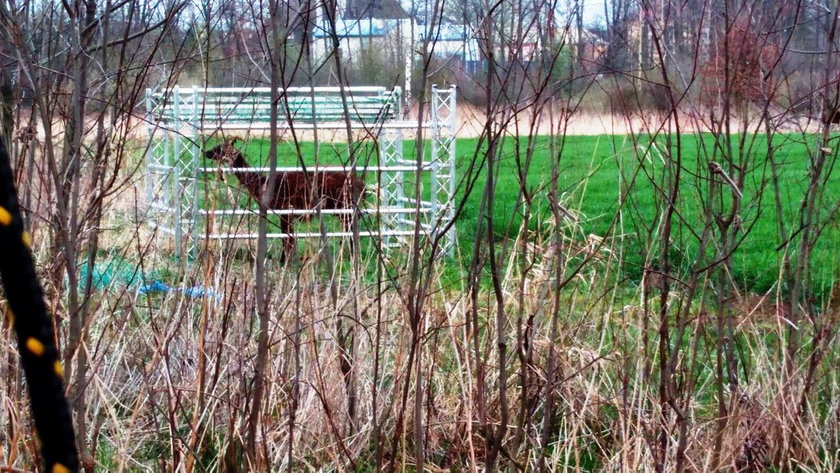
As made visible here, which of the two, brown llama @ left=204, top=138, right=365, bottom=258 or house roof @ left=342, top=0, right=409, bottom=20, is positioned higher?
house roof @ left=342, top=0, right=409, bottom=20

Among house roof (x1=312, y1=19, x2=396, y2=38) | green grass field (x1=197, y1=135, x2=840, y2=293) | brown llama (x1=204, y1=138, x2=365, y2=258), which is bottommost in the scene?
green grass field (x1=197, y1=135, x2=840, y2=293)

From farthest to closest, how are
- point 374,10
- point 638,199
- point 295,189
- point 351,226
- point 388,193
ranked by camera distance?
point 388,193, point 638,199, point 295,189, point 351,226, point 374,10

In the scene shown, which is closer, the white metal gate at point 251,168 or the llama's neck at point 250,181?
the white metal gate at point 251,168

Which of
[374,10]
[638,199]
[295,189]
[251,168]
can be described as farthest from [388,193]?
[374,10]

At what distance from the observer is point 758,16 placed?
288cm

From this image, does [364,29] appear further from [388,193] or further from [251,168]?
[388,193]

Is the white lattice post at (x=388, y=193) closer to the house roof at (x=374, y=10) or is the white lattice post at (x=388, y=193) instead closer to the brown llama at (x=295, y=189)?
the brown llama at (x=295, y=189)

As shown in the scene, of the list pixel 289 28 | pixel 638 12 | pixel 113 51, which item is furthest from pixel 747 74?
pixel 113 51

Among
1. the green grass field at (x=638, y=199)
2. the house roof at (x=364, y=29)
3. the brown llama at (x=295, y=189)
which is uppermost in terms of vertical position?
the house roof at (x=364, y=29)

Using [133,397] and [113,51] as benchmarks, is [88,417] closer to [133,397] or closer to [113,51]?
[133,397]

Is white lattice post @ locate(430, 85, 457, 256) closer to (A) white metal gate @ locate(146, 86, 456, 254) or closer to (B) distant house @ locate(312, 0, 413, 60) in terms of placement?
(A) white metal gate @ locate(146, 86, 456, 254)

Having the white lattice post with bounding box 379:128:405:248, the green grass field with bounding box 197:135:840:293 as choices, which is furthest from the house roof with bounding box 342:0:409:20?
the green grass field with bounding box 197:135:840:293

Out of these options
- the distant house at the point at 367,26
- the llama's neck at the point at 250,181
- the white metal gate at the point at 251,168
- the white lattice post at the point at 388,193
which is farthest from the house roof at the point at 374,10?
the llama's neck at the point at 250,181

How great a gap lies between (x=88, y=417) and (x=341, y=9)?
1.77 m
